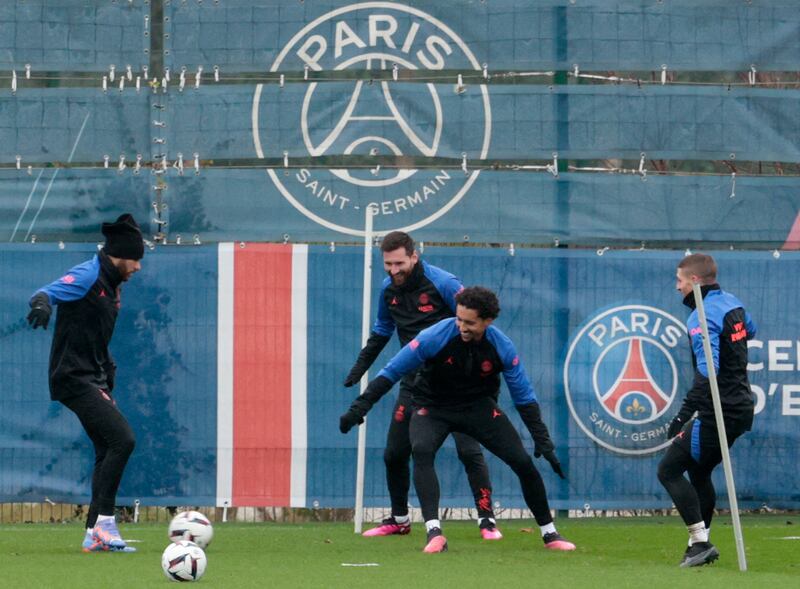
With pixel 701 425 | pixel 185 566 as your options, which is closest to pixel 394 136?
pixel 701 425

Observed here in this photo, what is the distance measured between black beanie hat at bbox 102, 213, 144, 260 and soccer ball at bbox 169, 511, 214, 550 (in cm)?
171

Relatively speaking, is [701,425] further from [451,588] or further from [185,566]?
[185,566]

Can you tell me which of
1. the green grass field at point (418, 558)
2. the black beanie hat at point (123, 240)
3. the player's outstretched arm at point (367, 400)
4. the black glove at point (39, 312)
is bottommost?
the green grass field at point (418, 558)

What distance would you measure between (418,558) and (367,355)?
199cm

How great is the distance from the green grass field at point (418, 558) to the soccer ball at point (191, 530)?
0.16 metres

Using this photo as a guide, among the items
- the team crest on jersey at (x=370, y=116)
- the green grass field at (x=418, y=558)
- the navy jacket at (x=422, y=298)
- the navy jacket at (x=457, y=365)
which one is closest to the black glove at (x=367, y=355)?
the navy jacket at (x=422, y=298)

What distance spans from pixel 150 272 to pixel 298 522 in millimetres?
2288

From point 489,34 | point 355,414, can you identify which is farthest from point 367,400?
point 489,34

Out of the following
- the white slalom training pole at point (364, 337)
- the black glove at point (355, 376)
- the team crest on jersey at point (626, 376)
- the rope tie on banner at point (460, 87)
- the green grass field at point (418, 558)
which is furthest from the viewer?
the rope tie on banner at point (460, 87)

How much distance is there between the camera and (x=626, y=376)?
12.6m

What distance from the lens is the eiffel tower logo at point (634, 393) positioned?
41.3ft

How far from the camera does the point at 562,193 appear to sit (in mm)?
12719

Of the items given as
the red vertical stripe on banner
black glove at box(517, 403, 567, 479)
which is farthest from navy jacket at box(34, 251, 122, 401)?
black glove at box(517, 403, 567, 479)

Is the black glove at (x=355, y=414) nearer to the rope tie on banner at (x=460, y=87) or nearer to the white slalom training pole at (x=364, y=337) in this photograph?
the white slalom training pole at (x=364, y=337)
